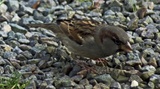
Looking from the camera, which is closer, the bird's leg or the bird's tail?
the bird's leg

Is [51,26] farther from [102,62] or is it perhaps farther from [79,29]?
[102,62]

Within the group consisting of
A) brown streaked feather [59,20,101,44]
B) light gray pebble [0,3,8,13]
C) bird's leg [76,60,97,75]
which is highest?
light gray pebble [0,3,8,13]

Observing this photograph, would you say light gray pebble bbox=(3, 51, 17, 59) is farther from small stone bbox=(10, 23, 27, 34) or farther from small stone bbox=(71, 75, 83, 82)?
small stone bbox=(71, 75, 83, 82)

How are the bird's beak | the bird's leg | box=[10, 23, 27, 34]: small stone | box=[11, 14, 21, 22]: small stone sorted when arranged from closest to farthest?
the bird's beak, the bird's leg, box=[10, 23, 27, 34]: small stone, box=[11, 14, 21, 22]: small stone

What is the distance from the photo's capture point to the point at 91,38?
461 cm

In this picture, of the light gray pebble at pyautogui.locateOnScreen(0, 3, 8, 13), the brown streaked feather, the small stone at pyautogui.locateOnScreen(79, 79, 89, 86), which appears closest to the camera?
the small stone at pyautogui.locateOnScreen(79, 79, 89, 86)

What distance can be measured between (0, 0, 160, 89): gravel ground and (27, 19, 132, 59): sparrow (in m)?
0.13

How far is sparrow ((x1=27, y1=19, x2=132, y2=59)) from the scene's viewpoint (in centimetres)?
432

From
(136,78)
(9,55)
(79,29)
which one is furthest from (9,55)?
(136,78)

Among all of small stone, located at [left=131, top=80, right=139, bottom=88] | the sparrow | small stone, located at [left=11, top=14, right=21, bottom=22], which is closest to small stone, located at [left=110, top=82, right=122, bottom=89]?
small stone, located at [left=131, top=80, right=139, bottom=88]

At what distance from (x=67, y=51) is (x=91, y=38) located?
1.22 feet

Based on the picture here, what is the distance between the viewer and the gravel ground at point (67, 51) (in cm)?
442

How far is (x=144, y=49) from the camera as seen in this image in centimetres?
485

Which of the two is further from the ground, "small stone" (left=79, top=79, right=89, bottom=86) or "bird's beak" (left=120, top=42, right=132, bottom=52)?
"bird's beak" (left=120, top=42, right=132, bottom=52)
